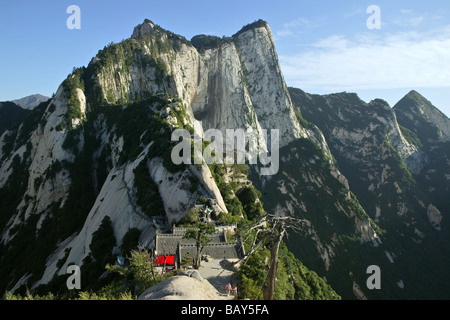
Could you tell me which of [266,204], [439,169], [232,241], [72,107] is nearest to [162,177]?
[232,241]

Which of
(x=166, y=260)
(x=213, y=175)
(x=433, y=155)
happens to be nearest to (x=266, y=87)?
(x=213, y=175)

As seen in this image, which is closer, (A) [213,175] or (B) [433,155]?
(A) [213,175]

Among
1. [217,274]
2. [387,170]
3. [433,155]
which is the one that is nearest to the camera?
[217,274]

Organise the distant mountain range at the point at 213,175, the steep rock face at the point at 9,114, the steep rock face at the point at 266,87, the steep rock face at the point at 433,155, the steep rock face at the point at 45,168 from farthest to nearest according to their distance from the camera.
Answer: the steep rock face at the point at 433,155 → the steep rock face at the point at 266,87 → the steep rock face at the point at 9,114 → the steep rock face at the point at 45,168 → the distant mountain range at the point at 213,175

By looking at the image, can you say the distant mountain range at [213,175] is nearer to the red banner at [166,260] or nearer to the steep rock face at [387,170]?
the steep rock face at [387,170]

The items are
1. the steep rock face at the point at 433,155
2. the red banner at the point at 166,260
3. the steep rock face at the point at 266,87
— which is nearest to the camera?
the red banner at the point at 166,260

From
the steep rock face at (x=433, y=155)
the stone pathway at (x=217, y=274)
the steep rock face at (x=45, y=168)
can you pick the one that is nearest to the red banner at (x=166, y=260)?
the stone pathway at (x=217, y=274)

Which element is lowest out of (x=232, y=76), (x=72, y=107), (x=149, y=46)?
(x=72, y=107)

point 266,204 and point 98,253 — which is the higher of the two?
point 98,253

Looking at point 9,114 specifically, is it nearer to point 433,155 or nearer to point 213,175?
point 213,175

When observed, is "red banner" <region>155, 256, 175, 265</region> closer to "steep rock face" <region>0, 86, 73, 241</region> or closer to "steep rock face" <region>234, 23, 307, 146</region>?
"steep rock face" <region>0, 86, 73, 241</region>
